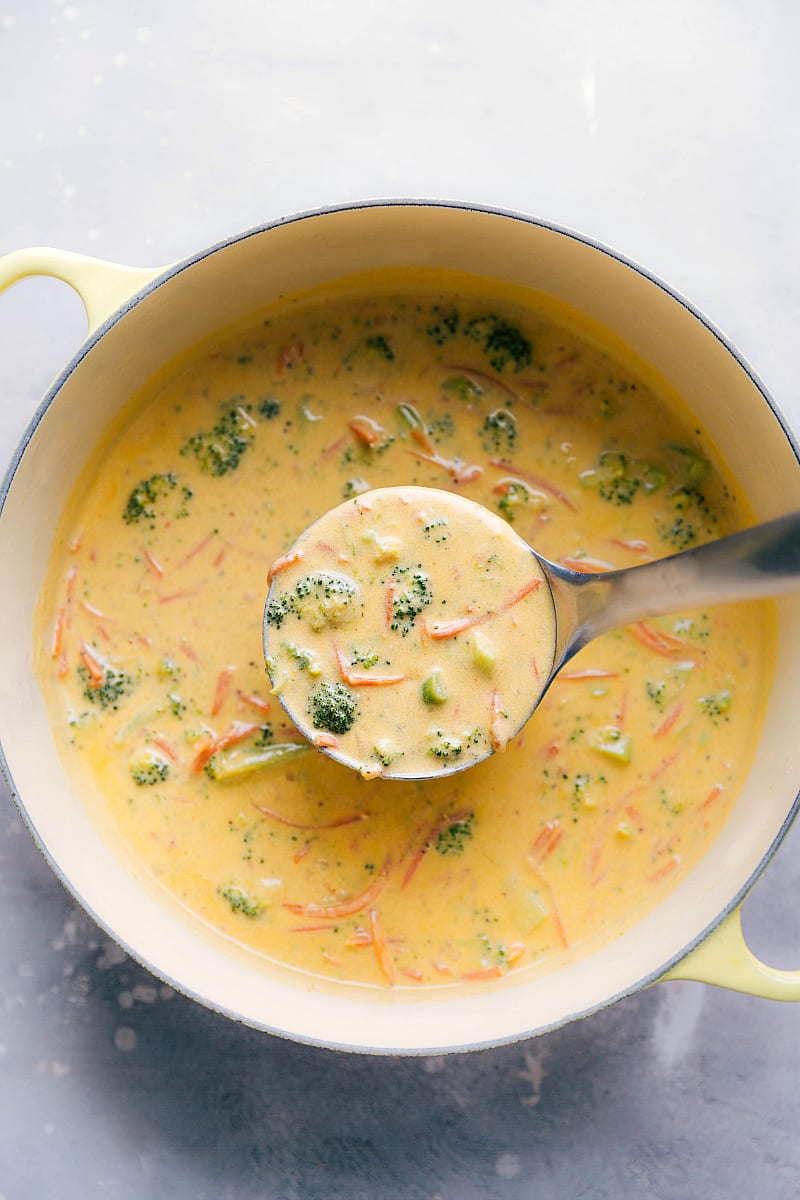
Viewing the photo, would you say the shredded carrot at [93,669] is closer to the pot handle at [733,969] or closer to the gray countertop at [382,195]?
the gray countertop at [382,195]

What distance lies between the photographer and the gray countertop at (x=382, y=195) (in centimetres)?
248

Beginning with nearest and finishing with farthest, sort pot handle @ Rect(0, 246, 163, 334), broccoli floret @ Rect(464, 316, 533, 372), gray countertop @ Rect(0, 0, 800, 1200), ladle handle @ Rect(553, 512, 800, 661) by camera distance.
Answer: ladle handle @ Rect(553, 512, 800, 661) → pot handle @ Rect(0, 246, 163, 334) → gray countertop @ Rect(0, 0, 800, 1200) → broccoli floret @ Rect(464, 316, 533, 372)

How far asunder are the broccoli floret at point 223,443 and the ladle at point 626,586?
Answer: 0.35 m

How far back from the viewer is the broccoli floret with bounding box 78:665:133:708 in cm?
253

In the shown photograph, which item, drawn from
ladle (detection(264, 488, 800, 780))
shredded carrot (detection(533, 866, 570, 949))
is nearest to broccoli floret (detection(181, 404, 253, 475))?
ladle (detection(264, 488, 800, 780))

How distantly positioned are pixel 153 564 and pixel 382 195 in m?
1.06

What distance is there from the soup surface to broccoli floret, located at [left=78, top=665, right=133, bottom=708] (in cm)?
46

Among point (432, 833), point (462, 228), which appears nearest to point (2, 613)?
point (432, 833)

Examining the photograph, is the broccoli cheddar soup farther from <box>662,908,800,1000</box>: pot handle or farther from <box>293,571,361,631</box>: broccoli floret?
<box>662,908,800,1000</box>: pot handle

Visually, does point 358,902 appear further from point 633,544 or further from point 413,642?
point 633,544

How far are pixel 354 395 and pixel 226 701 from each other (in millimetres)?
813

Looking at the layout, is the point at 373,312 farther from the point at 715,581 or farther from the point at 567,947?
the point at 567,947

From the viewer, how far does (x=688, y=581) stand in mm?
1741

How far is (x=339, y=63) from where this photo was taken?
2523 millimetres
